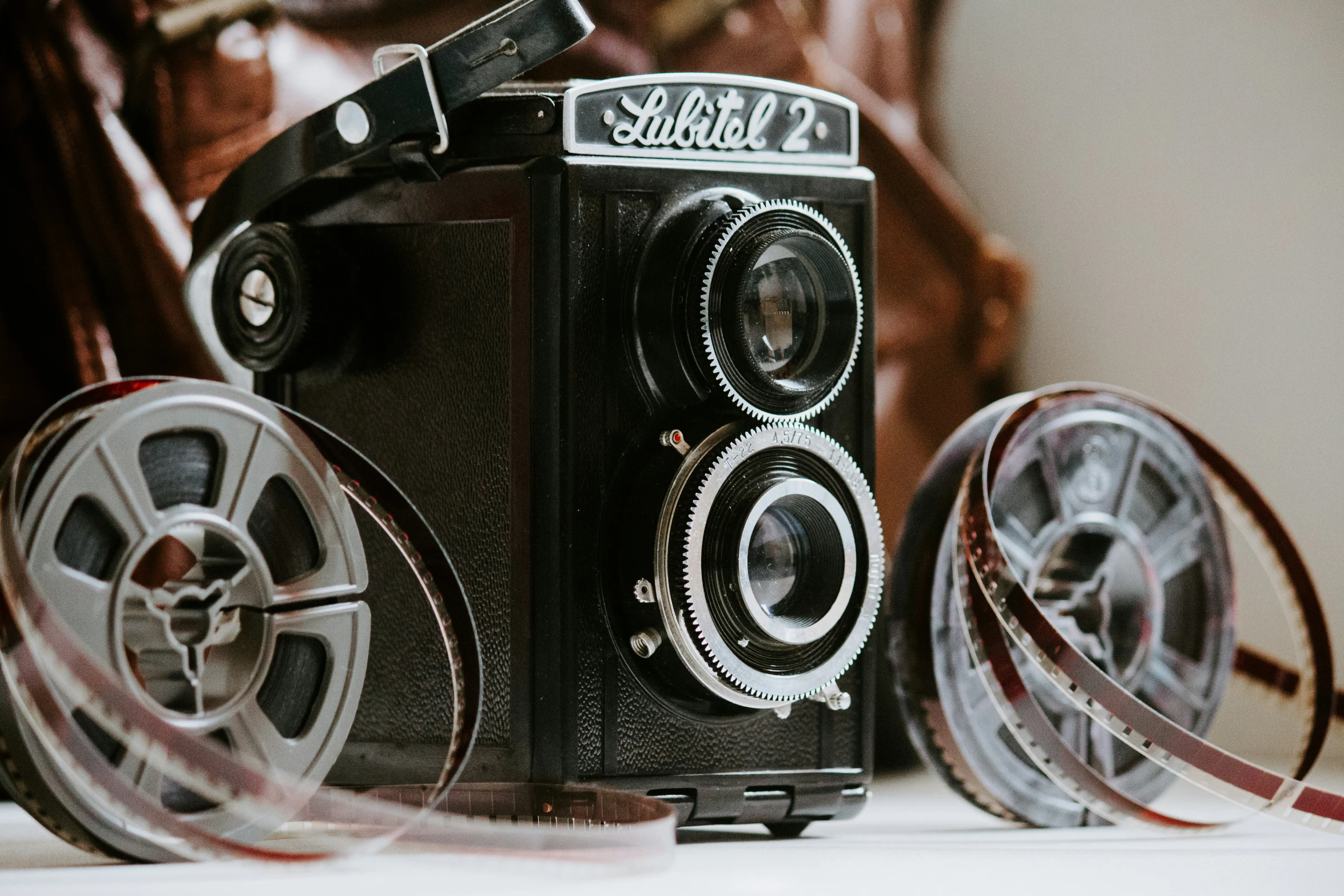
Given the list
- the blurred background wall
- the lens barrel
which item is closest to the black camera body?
the lens barrel

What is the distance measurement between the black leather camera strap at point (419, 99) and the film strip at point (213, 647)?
0.49 feet

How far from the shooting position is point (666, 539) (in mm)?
792

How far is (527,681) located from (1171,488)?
0.48m

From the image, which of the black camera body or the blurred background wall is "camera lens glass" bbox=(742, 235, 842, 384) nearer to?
the black camera body

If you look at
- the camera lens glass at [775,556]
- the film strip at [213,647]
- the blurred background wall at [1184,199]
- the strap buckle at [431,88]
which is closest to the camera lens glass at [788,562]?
the camera lens glass at [775,556]

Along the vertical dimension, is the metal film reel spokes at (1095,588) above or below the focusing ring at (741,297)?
below

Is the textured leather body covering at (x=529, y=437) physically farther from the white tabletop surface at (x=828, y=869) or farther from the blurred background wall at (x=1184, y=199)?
the blurred background wall at (x=1184, y=199)

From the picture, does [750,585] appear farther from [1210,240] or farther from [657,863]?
[1210,240]

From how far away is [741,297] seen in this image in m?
0.79

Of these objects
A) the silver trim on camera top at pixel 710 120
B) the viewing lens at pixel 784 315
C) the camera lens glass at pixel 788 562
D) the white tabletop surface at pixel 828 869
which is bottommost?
the white tabletop surface at pixel 828 869

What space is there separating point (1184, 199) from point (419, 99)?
922 millimetres

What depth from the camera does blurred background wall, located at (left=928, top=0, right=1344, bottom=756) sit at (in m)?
1.38

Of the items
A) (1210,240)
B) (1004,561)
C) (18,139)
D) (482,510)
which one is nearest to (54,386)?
(18,139)

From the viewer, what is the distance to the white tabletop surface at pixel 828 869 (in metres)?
0.68
